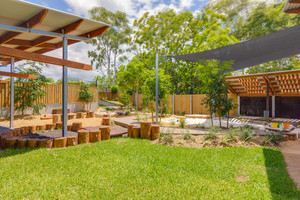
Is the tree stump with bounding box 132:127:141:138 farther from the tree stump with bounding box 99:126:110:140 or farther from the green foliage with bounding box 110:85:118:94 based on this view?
the green foliage with bounding box 110:85:118:94

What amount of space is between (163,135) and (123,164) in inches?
80.6

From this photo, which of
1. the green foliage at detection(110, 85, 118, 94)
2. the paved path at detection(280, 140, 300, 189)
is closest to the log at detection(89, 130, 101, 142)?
the paved path at detection(280, 140, 300, 189)

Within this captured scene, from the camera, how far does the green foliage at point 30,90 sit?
9.00 metres

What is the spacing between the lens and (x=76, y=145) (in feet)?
14.8

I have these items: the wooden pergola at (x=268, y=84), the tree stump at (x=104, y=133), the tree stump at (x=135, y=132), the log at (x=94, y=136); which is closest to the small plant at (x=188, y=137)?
the tree stump at (x=135, y=132)

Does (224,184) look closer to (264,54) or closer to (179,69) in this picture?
(264,54)

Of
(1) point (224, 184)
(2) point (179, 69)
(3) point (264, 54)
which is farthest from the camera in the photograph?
(2) point (179, 69)

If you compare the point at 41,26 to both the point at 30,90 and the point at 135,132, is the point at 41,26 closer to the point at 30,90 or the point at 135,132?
the point at 135,132

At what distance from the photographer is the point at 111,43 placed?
80.7 feet

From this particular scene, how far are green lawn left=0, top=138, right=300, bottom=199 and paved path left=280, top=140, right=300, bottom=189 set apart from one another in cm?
14

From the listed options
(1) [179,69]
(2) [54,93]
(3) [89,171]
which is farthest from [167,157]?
(1) [179,69]

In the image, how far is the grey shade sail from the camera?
4375 millimetres

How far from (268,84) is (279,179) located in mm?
7269

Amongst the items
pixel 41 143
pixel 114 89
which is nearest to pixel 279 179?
pixel 41 143
